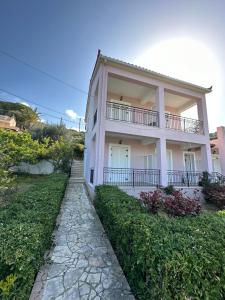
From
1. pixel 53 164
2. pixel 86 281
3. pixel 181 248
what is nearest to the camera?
pixel 181 248

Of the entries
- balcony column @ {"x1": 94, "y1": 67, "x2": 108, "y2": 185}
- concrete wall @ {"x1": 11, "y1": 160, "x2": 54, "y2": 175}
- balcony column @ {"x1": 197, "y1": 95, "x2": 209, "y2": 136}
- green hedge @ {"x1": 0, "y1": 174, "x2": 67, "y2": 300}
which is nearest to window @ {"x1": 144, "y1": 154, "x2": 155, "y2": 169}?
balcony column @ {"x1": 197, "y1": 95, "x2": 209, "y2": 136}

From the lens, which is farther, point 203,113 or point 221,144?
point 221,144

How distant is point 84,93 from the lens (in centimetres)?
1672

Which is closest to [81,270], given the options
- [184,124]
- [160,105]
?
[160,105]

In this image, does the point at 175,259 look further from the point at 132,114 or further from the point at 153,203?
the point at 132,114

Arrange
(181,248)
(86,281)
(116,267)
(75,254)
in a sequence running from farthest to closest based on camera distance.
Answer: (75,254) → (116,267) → (86,281) → (181,248)

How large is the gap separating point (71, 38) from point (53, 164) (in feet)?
36.8

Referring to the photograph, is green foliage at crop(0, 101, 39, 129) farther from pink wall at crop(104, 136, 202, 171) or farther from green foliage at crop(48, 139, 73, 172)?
pink wall at crop(104, 136, 202, 171)

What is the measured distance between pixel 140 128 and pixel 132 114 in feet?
6.23

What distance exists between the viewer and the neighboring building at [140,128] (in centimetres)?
944

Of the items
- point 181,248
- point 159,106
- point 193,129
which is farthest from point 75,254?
point 193,129

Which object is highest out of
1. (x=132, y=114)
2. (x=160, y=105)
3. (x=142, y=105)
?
(x=142, y=105)

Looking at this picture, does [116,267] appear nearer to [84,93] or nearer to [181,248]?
[181,248]

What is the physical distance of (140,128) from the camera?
1003 centimetres
